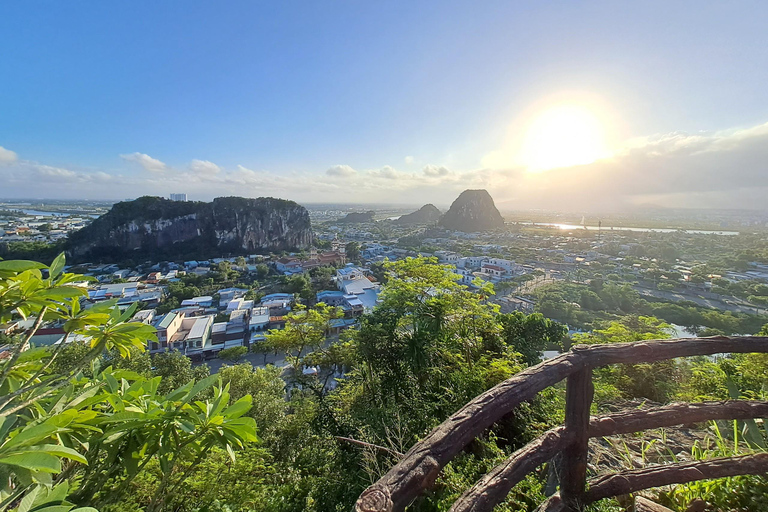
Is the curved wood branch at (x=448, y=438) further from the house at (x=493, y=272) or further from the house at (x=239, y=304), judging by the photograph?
the house at (x=493, y=272)

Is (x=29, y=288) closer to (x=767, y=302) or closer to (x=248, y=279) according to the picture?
(x=767, y=302)

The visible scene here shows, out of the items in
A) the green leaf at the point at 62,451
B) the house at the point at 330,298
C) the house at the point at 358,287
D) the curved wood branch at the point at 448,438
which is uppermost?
the green leaf at the point at 62,451

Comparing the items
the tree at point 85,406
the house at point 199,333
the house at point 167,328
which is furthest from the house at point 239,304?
the tree at point 85,406

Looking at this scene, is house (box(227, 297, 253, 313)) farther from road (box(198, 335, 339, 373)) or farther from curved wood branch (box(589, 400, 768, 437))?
curved wood branch (box(589, 400, 768, 437))

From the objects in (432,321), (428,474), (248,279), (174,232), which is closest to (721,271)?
(432,321)

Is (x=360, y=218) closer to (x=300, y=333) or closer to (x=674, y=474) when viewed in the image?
(x=300, y=333)

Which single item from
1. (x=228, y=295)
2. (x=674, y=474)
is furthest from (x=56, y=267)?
(x=228, y=295)
